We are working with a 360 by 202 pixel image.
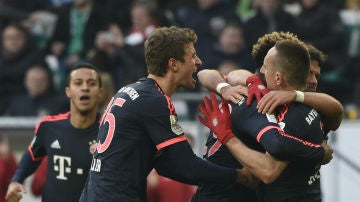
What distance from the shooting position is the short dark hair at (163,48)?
6508 millimetres

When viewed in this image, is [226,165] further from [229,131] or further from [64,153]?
[64,153]

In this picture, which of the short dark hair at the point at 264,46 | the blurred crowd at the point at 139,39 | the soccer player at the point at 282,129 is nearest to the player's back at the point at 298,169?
the soccer player at the point at 282,129

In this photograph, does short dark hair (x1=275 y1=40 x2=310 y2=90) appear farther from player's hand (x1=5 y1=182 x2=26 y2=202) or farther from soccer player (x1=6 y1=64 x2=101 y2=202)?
player's hand (x1=5 y1=182 x2=26 y2=202)

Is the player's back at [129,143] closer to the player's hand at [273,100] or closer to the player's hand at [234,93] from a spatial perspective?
the player's hand at [234,93]

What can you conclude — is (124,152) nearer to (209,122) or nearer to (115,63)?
(209,122)

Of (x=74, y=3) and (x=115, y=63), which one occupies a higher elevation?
(x=74, y=3)

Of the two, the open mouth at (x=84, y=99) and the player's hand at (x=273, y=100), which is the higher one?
the player's hand at (x=273, y=100)

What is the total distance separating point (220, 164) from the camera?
22.5ft

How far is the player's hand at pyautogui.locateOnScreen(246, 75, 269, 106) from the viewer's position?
641cm

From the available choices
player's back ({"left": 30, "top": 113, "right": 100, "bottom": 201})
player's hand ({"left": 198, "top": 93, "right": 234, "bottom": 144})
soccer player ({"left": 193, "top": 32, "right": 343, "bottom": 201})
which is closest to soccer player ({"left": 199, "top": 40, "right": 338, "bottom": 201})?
player's hand ({"left": 198, "top": 93, "right": 234, "bottom": 144})

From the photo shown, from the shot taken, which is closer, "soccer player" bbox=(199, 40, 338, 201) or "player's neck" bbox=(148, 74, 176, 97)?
"soccer player" bbox=(199, 40, 338, 201)

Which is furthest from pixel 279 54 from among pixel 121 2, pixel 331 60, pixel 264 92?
pixel 121 2

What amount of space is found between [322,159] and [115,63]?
6.05 metres

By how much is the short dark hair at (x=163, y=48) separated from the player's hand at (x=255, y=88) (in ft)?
1.58
